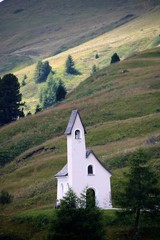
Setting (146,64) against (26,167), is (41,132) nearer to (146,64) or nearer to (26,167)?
(26,167)

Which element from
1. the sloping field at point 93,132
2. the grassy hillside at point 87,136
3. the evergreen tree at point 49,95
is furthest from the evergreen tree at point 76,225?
the evergreen tree at point 49,95

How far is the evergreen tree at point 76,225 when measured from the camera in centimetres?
4381

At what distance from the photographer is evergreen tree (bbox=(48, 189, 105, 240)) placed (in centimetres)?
4381

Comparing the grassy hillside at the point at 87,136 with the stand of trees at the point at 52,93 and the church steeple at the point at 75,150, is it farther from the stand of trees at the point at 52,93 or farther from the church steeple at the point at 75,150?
the church steeple at the point at 75,150

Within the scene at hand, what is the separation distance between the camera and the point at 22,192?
7075 centimetres

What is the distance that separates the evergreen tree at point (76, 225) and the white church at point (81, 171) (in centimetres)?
1247

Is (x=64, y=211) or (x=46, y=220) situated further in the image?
(x=46, y=220)

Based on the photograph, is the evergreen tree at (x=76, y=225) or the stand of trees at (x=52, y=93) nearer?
the evergreen tree at (x=76, y=225)

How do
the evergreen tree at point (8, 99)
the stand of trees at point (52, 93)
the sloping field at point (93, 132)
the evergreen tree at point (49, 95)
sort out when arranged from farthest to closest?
the evergreen tree at point (49, 95)
the stand of trees at point (52, 93)
the evergreen tree at point (8, 99)
the sloping field at point (93, 132)

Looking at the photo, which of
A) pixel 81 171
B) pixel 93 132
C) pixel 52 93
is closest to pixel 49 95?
pixel 52 93

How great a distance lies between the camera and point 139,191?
46875 millimetres

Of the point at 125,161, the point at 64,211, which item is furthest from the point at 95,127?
the point at 64,211

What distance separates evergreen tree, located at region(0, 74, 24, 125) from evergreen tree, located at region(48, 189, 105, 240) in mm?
70813

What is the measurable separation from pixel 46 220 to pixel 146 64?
80706 millimetres
